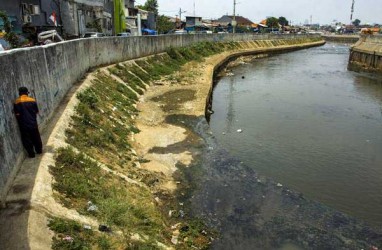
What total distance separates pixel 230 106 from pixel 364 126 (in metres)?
7.82

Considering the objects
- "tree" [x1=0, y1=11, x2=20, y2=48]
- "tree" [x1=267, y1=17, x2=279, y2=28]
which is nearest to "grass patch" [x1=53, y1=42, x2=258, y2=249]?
"tree" [x1=0, y1=11, x2=20, y2=48]

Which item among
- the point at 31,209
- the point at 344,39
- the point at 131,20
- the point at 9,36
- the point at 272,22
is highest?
the point at 272,22

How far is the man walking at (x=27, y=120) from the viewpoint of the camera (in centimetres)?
720

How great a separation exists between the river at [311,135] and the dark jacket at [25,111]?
7683 mm

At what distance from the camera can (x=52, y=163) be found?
765cm

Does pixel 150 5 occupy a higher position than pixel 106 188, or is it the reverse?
pixel 150 5

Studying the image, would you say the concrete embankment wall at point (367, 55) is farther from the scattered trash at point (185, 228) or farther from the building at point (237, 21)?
the building at point (237, 21)

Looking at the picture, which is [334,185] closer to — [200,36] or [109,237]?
[109,237]

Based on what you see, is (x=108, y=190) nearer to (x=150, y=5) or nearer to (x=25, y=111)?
(x=25, y=111)

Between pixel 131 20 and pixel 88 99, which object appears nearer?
pixel 88 99

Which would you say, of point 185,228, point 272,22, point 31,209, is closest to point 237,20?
point 272,22

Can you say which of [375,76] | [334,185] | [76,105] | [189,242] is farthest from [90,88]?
[375,76]

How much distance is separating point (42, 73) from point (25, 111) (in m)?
2.96

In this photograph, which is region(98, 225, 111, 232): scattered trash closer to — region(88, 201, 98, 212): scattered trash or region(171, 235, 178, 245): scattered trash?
region(88, 201, 98, 212): scattered trash
